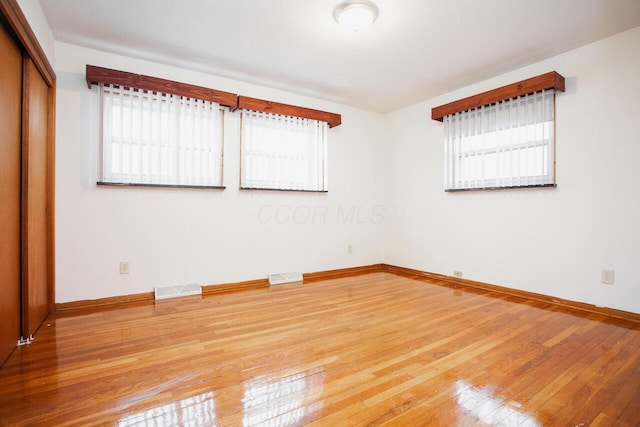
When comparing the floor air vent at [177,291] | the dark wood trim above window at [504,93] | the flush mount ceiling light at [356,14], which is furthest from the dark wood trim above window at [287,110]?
the floor air vent at [177,291]

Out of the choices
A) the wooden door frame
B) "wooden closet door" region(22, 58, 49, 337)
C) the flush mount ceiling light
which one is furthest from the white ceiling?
"wooden closet door" region(22, 58, 49, 337)

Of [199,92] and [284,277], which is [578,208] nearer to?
[284,277]

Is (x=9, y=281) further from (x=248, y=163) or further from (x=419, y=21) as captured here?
(x=419, y=21)

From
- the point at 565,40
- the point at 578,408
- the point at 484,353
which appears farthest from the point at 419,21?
the point at 578,408

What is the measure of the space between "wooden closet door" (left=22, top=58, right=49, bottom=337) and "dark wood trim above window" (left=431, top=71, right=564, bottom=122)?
410 cm

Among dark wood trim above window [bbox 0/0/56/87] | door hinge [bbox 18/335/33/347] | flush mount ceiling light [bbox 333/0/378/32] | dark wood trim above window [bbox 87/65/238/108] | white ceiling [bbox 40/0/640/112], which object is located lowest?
door hinge [bbox 18/335/33/347]

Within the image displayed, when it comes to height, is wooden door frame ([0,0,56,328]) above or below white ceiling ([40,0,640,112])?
below

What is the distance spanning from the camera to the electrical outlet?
9.18 feet

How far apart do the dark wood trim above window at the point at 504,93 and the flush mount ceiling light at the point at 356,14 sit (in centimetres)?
184

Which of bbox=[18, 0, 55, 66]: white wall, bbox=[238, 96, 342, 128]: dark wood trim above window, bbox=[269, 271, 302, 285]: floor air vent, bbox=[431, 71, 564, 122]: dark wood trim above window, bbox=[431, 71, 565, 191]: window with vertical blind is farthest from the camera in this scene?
bbox=[269, 271, 302, 285]: floor air vent

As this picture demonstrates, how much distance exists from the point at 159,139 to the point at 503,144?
3712mm

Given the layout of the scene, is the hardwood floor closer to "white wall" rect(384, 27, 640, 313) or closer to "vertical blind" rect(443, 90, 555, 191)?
"white wall" rect(384, 27, 640, 313)

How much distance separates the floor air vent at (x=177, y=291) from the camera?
3.23m

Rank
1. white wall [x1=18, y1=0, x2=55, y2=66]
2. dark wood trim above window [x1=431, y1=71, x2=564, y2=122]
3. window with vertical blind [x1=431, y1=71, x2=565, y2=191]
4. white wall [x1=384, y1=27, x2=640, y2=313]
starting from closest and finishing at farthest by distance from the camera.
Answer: white wall [x1=18, y1=0, x2=55, y2=66]
white wall [x1=384, y1=27, x2=640, y2=313]
dark wood trim above window [x1=431, y1=71, x2=564, y2=122]
window with vertical blind [x1=431, y1=71, x2=565, y2=191]
